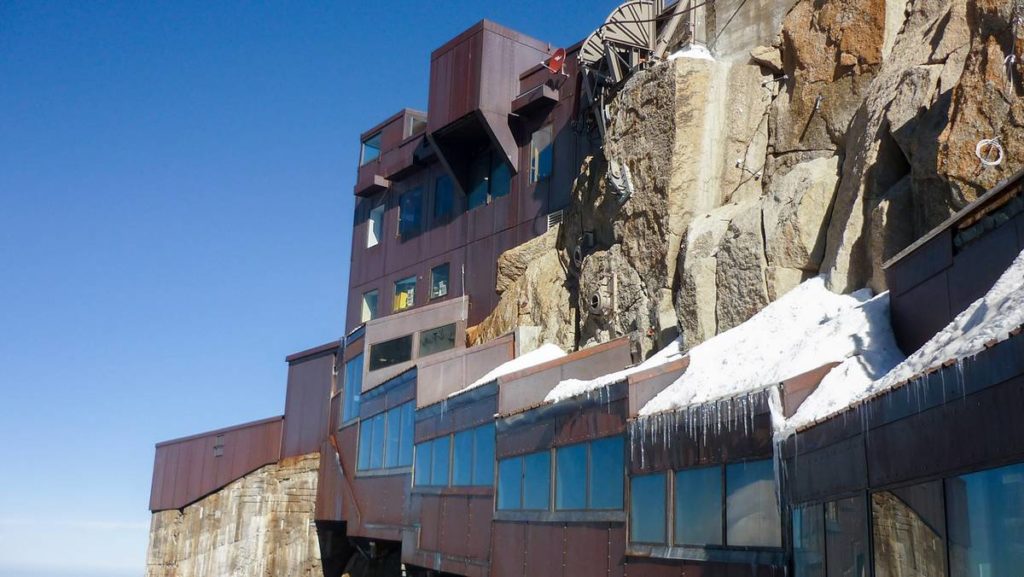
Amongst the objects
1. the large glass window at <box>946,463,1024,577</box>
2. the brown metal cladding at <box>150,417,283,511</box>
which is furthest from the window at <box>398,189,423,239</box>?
the large glass window at <box>946,463,1024,577</box>

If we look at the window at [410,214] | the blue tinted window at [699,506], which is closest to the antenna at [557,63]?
the window at [410,214]

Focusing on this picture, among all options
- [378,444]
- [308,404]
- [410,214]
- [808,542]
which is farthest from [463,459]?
[410,214]

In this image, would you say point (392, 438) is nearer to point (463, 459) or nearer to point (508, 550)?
point (463, 459)

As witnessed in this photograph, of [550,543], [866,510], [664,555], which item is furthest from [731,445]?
[550,543]

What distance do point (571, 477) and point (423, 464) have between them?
811 cm

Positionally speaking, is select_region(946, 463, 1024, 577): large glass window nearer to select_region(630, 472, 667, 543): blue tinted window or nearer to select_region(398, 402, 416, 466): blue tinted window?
select_region(630, 472, 667, 543): blue tinted window

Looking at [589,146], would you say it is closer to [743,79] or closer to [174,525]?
[743,79]

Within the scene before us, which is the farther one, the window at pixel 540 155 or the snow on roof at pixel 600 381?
the window at pixel 540 155

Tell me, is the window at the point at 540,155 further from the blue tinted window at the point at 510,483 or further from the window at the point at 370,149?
the blue tinted window at the point at 510,483

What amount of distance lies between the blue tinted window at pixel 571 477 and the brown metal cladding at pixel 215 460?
69.4 ft

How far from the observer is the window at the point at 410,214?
40938mm

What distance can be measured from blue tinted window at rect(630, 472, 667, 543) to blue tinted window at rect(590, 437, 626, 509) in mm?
520

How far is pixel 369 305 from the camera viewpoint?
1695 inches

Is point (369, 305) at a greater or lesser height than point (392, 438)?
greater
